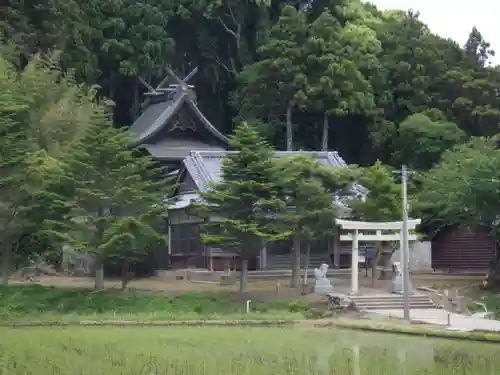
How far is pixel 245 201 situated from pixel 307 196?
1.82m

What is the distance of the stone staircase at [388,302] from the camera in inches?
948

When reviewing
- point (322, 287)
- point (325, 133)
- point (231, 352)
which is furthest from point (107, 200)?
point (325, 133)

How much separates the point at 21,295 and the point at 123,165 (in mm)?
4447

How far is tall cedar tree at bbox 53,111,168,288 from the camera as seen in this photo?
2391 centimetres

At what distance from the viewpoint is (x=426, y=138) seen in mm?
34781

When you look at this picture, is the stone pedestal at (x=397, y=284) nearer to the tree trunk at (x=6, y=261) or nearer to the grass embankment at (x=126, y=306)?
the grass embankment at (x=126, y=306)

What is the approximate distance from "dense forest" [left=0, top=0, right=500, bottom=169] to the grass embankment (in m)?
11.9

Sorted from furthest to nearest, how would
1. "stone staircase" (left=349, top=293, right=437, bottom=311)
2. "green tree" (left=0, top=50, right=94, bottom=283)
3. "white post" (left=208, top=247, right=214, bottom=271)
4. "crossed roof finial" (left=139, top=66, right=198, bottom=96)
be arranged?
"crossed roof finial" (left=139, top=66, right=198, bottom=96), "white post" (left=208, top=247, right=214, bottom=271), "green tree" (left=0, top=50, right=94, bottom=283), "stone staircase" (left=349, top=293, right=437, bottom=311)

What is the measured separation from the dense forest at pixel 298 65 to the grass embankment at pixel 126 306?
39.0 feet

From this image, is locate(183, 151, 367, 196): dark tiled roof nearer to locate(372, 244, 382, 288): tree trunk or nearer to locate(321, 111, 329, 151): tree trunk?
locate(372, 244, 382, 288): tree trunk

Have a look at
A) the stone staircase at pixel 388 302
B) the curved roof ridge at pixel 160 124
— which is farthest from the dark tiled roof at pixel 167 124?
the stone staircase at pixel 388 302

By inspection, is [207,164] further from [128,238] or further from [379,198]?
[128,238]

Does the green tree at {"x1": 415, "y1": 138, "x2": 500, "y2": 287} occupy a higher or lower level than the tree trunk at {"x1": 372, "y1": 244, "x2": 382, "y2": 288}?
higher

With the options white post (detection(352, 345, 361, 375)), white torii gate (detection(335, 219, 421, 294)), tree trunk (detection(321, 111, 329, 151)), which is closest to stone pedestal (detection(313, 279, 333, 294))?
white torii gate (detection(335, 219, 421, 294))
